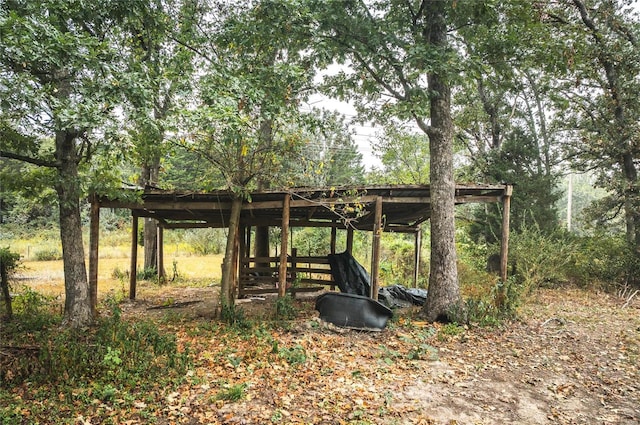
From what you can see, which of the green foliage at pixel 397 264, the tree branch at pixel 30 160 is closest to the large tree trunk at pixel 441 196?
the green foliage at pixel 397 264

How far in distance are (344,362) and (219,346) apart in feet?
6.30

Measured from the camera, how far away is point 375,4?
8.17 m

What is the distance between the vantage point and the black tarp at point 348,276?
1008cm

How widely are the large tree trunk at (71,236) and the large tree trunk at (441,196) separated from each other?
629 cm

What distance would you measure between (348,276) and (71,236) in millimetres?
6207

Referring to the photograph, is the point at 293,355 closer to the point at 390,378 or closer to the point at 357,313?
the point at 390,378

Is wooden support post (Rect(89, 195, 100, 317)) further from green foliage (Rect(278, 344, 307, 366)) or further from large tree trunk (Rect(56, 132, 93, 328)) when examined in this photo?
green foliage (Rect(278, 344, 307, 366))

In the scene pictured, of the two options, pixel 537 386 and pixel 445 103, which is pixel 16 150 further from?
pixel 537 386

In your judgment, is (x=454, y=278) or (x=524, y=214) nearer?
(x=454, y=278)

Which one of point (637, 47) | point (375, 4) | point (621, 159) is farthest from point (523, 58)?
point (621, 159)

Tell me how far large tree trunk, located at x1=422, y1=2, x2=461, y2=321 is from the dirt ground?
669 millimetres

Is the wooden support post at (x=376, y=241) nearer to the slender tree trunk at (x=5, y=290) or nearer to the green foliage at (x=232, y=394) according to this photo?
the green foliage at (x=232, y=394)

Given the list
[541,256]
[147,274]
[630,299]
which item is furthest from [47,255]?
[630,299]

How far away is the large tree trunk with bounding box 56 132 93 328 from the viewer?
6.10m
